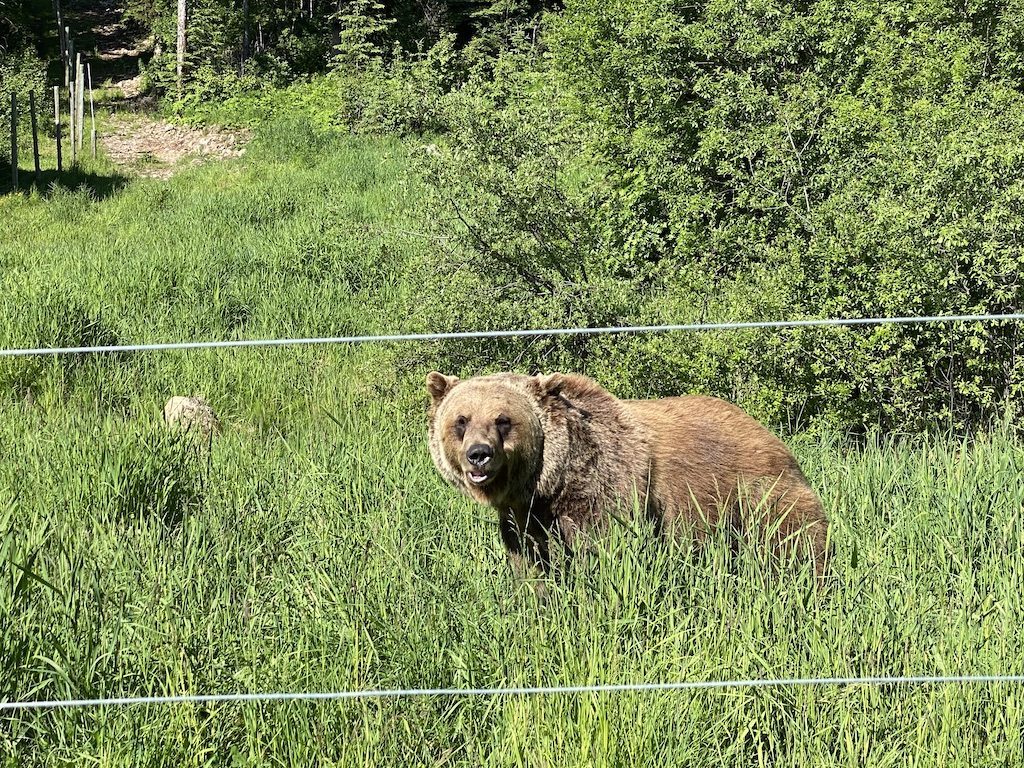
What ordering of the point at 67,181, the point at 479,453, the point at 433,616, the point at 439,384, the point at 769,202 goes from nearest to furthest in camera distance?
the point at 433,616 → the point at 479,453 → the point at 439,384 → the point at 769,202 → the point at 67,181

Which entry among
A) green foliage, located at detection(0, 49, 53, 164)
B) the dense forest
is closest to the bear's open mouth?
the dense forest

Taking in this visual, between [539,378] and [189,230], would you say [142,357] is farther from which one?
[189,230]

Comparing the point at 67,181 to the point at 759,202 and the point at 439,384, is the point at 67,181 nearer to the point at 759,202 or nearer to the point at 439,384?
the point at 759,202

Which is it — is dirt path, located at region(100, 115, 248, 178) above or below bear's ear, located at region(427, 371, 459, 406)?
below

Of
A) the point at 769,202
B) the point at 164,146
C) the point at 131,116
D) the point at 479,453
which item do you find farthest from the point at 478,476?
the point at 131,116

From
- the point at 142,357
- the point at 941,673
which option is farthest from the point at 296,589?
the point at 142,357

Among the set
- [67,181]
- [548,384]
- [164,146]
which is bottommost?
[164,146]

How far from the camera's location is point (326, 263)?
1188cm

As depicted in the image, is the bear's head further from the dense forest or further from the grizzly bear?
the dense forest

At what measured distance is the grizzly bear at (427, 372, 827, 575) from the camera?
4.09 m

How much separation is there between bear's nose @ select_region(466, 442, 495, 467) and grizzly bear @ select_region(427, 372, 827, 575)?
17 mm

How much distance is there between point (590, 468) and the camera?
13.9 ft

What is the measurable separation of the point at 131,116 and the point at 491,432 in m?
32.6

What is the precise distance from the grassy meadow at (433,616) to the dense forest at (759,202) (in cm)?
133
